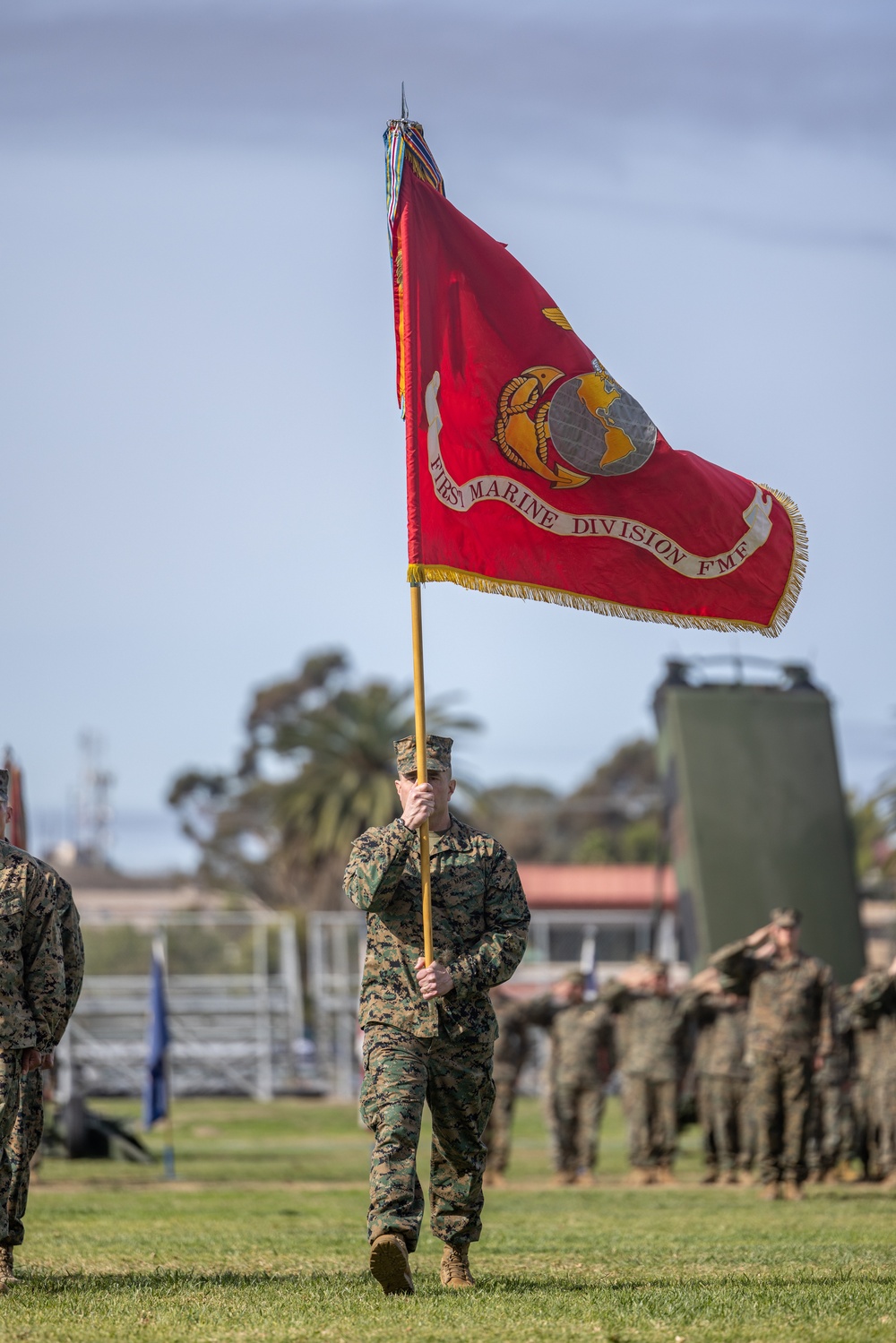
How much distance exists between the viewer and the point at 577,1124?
61.5 feet

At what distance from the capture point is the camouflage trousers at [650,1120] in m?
18.7

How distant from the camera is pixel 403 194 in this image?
8602 mm

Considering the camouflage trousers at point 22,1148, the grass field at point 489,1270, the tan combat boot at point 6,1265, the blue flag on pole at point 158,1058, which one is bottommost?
the grass field at point 489,1270

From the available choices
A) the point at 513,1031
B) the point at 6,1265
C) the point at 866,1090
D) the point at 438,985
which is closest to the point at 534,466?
the point at 438,985

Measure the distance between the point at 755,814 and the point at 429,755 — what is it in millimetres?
14024

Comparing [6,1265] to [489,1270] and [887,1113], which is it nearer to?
[489,1270]

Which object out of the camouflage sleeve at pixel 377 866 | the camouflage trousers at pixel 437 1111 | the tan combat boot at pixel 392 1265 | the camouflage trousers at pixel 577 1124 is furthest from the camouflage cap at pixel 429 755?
the camouflage trousers at pixel 577 1124

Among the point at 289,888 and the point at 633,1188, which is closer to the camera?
the point at 633,1188

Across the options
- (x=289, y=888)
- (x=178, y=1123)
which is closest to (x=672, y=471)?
(x=178, y=1123)

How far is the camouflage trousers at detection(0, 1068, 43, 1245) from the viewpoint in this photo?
25.2ft

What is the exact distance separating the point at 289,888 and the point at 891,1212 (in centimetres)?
4665

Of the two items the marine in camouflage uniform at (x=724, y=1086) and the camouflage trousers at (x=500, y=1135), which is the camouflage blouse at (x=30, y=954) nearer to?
the camouflage trousers at (x=500, y=1135)

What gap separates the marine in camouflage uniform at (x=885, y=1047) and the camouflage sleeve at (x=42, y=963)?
918 cm

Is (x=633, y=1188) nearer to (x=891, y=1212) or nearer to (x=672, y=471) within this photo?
(x=891, y=1212)
